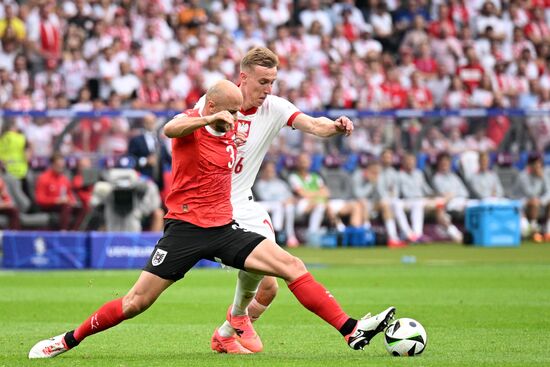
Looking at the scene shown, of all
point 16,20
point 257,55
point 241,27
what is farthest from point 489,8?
point 257,55

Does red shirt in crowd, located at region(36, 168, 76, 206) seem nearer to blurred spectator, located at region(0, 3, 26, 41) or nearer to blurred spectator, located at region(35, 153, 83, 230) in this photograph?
blurred spectator, located at region(35, 153, 83, 230)

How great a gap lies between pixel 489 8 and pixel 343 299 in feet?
59.2

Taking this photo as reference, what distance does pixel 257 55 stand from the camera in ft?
30.3

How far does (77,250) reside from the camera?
19.5 metres

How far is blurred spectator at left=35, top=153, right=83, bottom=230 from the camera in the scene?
74.5 feet

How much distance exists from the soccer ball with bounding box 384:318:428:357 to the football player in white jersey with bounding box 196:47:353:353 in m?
1.26

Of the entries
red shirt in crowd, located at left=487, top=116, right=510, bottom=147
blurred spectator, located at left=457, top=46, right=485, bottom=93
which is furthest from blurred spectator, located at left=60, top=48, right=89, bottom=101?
blurred spectator, located at left=457, top=46, right=485, bottom=93

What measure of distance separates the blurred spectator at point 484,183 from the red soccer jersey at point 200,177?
17.6 meters

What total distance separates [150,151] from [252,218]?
44.4ft

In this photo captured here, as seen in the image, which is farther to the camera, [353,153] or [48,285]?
[353,153]

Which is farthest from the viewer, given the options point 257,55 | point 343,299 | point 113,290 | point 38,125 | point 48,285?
point 38,125

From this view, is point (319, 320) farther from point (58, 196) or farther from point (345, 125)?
point (58, 196)

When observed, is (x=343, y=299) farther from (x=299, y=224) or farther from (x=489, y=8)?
(x=489, y=8)

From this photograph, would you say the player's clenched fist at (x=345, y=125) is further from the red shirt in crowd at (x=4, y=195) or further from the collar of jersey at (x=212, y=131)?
the red shirt in crowd at (x=4, y=195)
